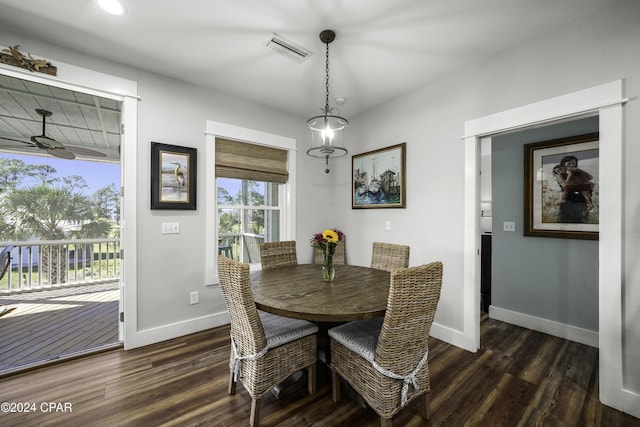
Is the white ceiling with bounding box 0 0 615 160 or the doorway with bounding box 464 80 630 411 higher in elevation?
the white ceiling with bounding box 0 0 615 160

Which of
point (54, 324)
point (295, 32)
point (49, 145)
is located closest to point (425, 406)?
point (295, 32)

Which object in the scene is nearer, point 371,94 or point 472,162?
point 472,162

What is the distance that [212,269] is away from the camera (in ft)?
9.68

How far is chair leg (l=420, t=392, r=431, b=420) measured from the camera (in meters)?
1.58

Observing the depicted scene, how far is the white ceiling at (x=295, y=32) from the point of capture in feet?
5.79

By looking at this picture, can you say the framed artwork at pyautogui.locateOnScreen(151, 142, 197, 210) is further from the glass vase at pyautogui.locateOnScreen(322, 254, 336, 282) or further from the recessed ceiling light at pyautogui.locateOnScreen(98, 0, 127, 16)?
the glass vase at pyautogui.locateOnScreen(322, 254, 336, 282)

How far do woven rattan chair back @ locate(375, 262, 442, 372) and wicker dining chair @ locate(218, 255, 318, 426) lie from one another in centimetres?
56

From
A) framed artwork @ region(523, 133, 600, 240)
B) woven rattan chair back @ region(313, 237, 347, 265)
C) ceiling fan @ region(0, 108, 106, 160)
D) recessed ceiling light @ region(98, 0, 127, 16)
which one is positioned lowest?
woven rattan chair back @ region(313, 237, 347, 265)

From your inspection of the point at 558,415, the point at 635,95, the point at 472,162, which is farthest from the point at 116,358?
the point at 635,95

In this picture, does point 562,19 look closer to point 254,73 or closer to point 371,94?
point 371,94

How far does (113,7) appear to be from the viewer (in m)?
1.75

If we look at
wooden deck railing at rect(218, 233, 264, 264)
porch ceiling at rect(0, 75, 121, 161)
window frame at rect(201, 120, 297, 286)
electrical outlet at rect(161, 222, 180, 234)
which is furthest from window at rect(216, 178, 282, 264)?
porch ceiling at rect(0, 75, 121, 161)

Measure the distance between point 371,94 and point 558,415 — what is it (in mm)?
3165

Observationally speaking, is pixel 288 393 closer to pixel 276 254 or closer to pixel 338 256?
pixel 276 254
